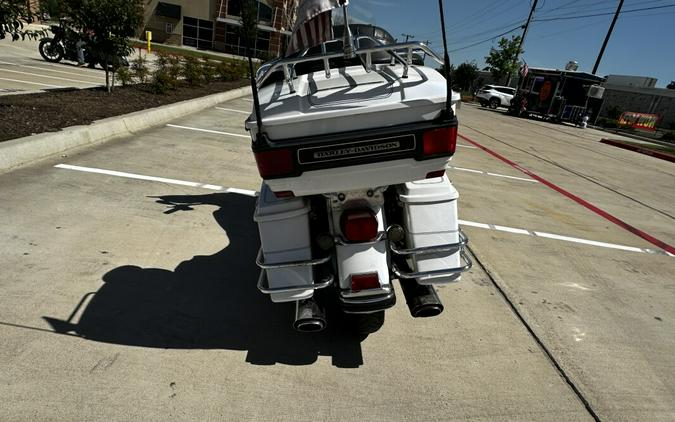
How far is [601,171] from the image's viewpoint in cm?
1020

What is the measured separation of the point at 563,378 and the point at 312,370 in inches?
62.1

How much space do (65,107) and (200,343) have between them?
6486mm

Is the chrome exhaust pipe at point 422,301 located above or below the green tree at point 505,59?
below

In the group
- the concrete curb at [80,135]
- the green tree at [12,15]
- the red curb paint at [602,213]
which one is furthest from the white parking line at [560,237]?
the green tree at [12,15]

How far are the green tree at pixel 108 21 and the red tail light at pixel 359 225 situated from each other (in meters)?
8.55

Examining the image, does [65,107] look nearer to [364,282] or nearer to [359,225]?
[359,225]

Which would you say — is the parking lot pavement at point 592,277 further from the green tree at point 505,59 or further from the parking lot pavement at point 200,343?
the green tree at point 505,59

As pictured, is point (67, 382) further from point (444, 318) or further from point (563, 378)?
point (563, 378)

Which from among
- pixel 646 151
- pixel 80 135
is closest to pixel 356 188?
pixel 80 135

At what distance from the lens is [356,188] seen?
2312 millimetres

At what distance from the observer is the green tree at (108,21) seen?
8.17 meters

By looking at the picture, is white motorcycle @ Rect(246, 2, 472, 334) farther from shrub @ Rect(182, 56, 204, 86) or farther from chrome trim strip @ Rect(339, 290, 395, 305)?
shrub @ Rect(182, 56, 204, 86)

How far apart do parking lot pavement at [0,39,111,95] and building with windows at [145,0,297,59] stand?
1164 inches

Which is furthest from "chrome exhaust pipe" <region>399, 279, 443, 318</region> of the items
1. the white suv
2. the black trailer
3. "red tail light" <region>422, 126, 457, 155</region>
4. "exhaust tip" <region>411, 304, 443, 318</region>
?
the white suv
